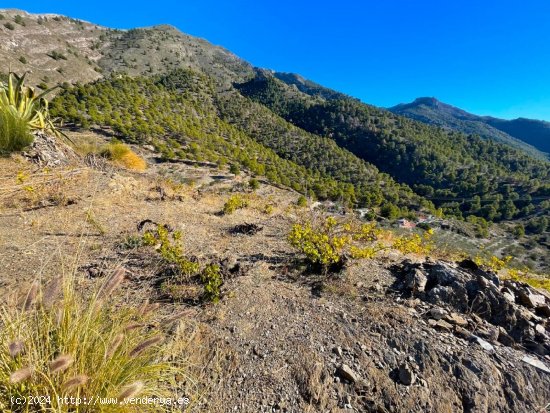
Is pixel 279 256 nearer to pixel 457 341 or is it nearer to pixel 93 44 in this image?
pixel 457 341

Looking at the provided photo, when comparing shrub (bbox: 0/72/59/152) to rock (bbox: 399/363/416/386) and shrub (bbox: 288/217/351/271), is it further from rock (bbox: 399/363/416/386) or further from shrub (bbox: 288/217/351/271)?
rock (bbox: 399/363/416/386)

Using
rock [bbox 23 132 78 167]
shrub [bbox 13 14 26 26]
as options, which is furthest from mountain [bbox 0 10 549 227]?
rock [bbox 23 132 78 167]

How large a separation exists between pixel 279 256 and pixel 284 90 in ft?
337

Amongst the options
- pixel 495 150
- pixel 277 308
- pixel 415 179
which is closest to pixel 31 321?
pixel 277 308

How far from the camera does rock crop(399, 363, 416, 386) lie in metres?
2.58

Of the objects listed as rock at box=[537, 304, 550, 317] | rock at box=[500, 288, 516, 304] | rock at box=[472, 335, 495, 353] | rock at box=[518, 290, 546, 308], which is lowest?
rock at box=[472, 335, 495, 353]

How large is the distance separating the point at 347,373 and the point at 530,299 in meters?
3.14

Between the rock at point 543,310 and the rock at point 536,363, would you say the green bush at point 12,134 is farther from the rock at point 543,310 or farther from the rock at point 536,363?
the rock at point 543,310

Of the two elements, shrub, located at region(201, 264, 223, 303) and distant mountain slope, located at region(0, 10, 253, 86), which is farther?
distant mountain slope, located at region(0, 10, 253, 86)

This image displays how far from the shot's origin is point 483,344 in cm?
300

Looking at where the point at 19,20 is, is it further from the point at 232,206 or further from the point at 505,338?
the point at 505,338

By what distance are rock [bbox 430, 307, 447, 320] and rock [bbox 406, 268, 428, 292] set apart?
42 centimetres

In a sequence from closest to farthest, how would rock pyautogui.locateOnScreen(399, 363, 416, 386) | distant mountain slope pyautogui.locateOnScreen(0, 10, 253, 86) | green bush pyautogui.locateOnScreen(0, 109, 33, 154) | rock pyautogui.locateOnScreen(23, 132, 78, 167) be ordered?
rock pyautogui.locateOnScreen(399, 363, 416, 386), green bush pyautogui.locateOnScreen(0, 109, 33, 154), rock pyautogui.locateOnScreen(23, 132, 78, 167), distant mountain slope pyautogui.locateOnScreen(0, 10, 253, 86)

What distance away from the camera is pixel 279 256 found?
5.05 m
